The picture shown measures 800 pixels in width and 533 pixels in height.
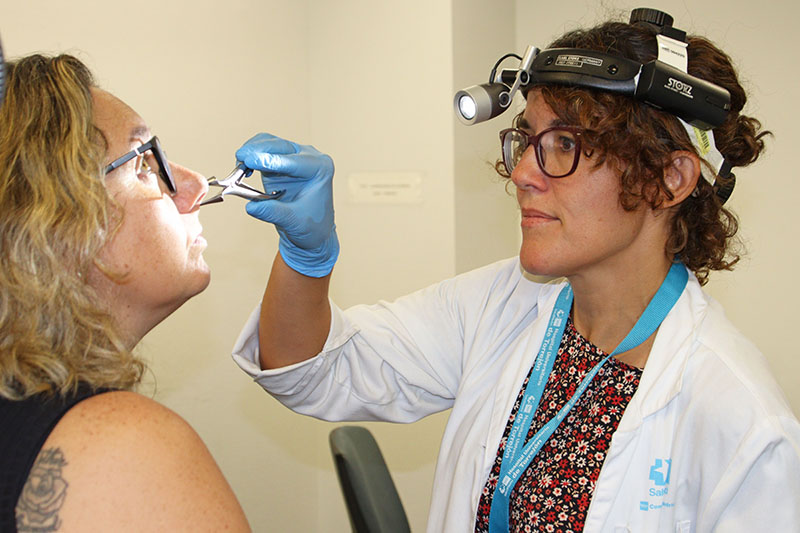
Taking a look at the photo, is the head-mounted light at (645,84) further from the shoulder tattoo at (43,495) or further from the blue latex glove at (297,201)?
the shoulder tattoo at (43,495)

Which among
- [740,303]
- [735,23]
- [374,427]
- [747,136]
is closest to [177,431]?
[747,136]

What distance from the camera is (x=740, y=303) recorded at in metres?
2.54

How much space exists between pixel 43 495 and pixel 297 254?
0.69 metres

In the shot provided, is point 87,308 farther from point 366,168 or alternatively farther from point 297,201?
point 366,168

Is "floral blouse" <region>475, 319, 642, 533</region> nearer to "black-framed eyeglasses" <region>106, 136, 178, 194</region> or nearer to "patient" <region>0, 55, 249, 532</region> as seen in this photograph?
"patient" <region>0, 55, 249, 532</region>

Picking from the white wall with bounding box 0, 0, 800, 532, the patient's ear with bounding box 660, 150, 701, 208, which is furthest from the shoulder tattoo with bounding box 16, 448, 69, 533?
the white wall with bounding box 0, 0, 800, 532

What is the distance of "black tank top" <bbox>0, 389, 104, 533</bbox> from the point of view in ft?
2.28

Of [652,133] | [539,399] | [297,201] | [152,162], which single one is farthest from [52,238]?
[652,133]

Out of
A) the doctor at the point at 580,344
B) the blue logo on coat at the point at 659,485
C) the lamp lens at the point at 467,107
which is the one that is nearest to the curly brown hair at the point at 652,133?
the doctor at the point at 580,344

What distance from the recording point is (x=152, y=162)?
1070 millimetres

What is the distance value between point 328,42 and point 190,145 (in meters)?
0.73

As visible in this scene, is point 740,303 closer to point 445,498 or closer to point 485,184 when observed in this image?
point 485,184

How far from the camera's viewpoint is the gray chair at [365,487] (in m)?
1.12

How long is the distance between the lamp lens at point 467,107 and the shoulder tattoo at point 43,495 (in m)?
0.82
